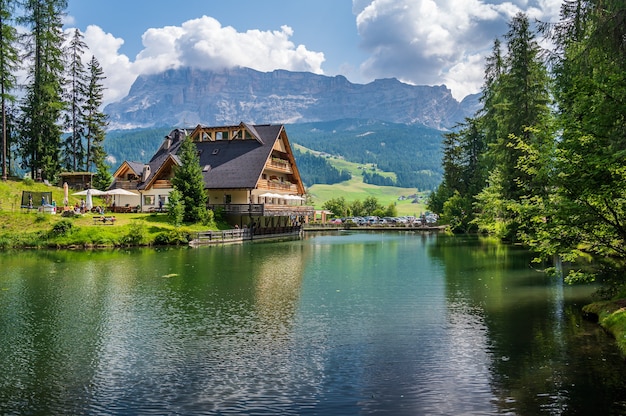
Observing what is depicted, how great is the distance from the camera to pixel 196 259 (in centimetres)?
3906

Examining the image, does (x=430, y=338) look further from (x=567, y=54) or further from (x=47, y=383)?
(x=567, y=54)

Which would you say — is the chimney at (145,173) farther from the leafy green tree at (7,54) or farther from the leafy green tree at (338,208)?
the leafy green tree at (338,208)

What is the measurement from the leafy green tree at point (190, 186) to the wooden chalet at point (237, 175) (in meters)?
4.34

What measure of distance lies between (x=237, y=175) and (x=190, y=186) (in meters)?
9.78

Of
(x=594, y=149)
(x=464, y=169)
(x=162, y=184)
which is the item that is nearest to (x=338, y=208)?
(x=464, y=169)

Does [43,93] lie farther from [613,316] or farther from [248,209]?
[613,316]

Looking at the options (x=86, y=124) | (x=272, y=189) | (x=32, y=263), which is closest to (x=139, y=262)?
(x=32, y=263)

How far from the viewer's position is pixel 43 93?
6228cm

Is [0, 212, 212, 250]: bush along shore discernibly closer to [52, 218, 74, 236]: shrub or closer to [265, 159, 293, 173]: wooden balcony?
[52, 218, 74, 236]: shrub

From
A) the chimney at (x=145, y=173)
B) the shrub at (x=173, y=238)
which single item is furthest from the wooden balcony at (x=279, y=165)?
the shrub at (x=173, y=238)

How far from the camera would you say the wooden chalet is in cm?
6431

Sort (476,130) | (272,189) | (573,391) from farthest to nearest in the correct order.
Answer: (476,130) < (272,189) < (573,391)

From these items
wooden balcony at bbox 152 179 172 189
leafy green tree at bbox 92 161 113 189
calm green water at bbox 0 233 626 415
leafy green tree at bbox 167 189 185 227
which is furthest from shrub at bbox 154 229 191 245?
leafy green tree at bbox 92 161 113 189

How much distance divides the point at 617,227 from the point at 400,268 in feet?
61.9
